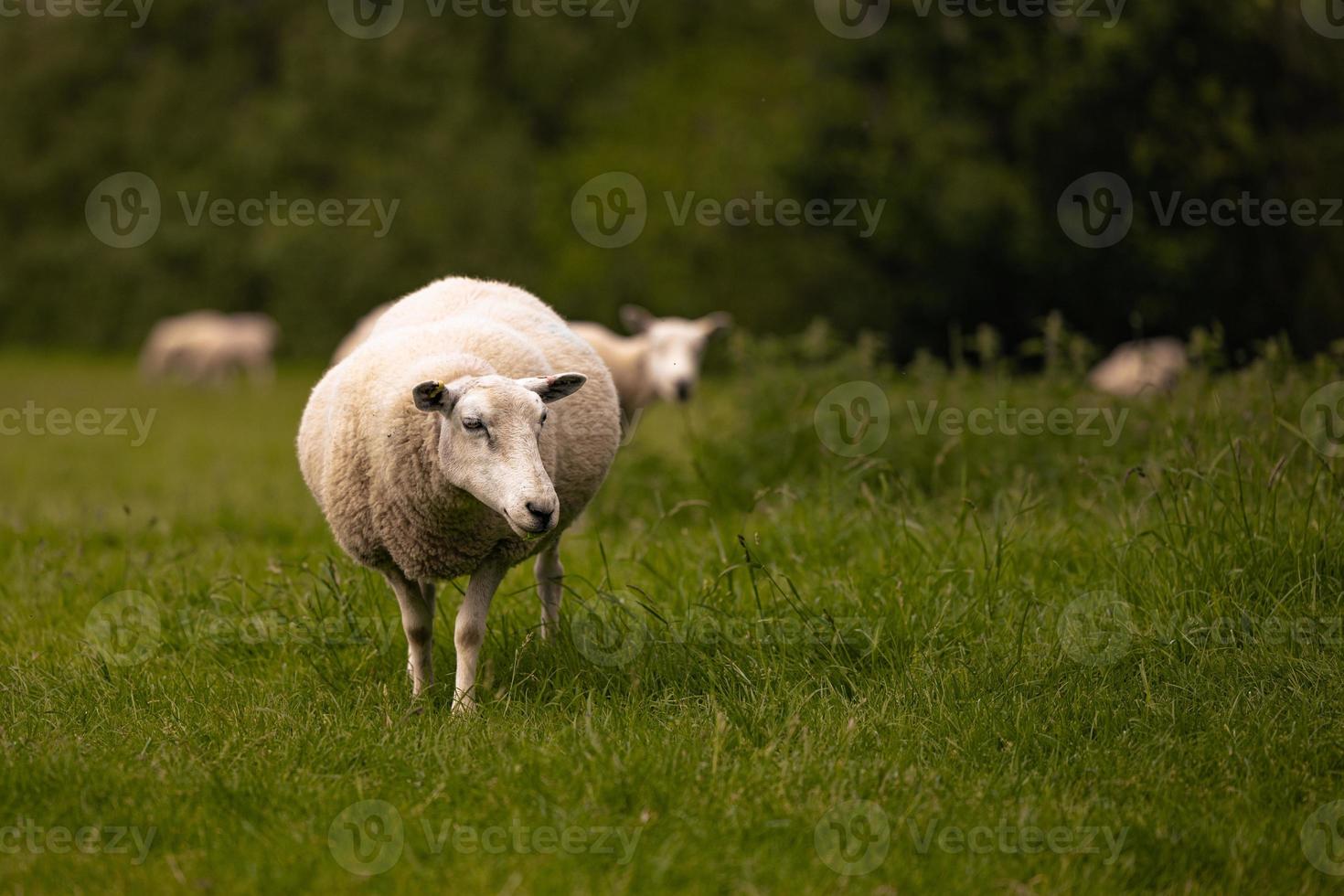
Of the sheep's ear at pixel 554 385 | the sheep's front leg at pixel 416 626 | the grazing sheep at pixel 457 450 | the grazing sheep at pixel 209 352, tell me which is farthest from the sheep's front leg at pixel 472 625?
the grazing sheep at pixel 209 352

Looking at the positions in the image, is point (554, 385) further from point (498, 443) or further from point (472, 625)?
point (472, 625)

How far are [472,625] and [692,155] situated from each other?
16.5 metres

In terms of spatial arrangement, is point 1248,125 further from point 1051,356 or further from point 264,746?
point 264,746

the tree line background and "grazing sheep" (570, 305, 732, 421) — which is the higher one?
the tree line background

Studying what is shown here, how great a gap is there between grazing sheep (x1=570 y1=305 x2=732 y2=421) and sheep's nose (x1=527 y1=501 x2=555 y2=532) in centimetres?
453

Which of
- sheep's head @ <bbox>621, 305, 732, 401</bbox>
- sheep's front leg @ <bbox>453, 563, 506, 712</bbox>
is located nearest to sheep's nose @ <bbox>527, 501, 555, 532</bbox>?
sheep's front leg @ <bbox>453, 563, 506, 712</bbox>

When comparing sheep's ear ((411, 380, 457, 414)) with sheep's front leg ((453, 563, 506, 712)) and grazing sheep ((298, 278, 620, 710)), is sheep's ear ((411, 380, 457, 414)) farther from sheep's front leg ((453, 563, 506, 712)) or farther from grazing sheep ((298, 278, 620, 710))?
sheep's front leg ((453, 563, 506, 712))

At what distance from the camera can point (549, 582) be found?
14.8 feet

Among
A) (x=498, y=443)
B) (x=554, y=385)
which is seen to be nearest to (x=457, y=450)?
(x=498, y=443)

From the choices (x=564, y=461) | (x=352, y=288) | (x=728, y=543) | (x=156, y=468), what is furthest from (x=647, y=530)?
(x=352, y=288)

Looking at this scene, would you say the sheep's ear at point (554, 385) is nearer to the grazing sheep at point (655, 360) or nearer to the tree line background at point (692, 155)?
the grazing sheep at point (655, 360)

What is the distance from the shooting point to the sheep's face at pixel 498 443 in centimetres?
343

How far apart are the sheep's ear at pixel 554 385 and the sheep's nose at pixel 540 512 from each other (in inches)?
17.3

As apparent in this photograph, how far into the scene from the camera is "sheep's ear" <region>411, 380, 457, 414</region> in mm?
3574
